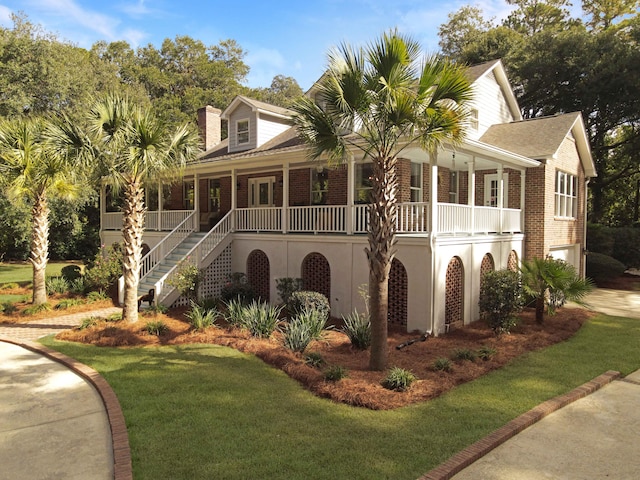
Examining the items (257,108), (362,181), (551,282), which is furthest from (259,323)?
(257,108)

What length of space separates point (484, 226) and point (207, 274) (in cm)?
909

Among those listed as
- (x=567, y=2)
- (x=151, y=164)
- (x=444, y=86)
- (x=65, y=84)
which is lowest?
(x=151, y=164)

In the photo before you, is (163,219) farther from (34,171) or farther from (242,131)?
(34,171)

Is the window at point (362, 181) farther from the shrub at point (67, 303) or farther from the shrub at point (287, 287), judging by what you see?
the shrub at point (67, 303)

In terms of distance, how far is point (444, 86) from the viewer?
7.58 m

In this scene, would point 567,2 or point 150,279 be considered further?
point 567,2

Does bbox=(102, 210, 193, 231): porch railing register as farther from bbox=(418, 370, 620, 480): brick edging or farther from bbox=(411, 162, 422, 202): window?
bbox=(418, 370, 620, 480): brick edging

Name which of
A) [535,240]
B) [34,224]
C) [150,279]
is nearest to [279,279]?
[150,279]

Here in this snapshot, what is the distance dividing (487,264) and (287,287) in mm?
6149

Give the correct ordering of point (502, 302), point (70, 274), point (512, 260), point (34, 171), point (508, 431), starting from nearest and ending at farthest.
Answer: point (508, 431) < point (502, 302) < point (34, 171) < point (512, 260) < point (70, 274)

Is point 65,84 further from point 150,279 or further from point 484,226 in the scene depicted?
point 484,226

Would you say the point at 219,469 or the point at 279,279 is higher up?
the point at 279,279

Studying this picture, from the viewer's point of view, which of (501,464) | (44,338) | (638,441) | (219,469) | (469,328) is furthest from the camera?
(469,328)

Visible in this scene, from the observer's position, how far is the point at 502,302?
11227 millimetres
